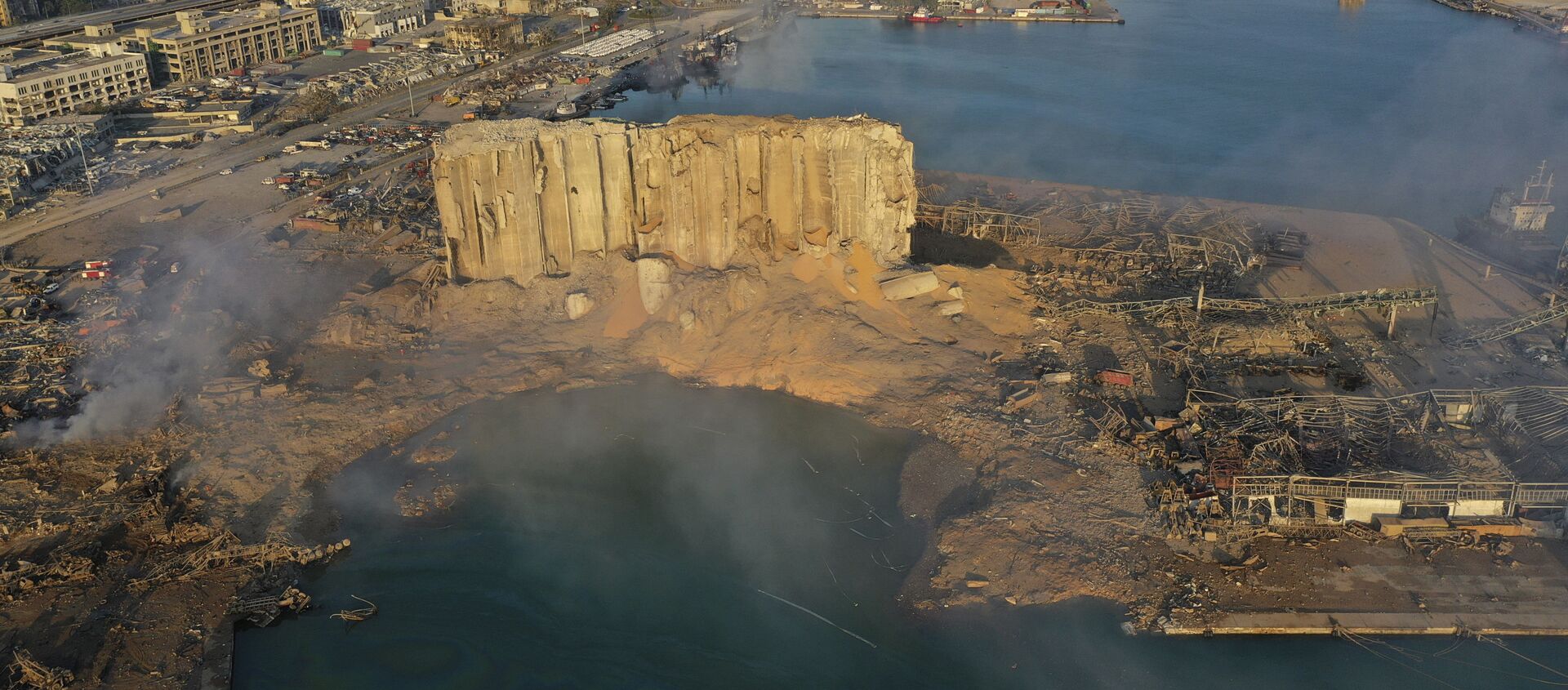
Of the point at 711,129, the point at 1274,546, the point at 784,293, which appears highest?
the point at 711,129

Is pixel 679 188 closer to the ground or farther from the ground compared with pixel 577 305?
farther from the ground

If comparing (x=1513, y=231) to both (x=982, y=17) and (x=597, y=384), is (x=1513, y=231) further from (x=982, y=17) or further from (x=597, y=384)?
(x=982, y=17)

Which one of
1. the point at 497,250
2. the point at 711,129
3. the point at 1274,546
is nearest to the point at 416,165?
the point at 497,250

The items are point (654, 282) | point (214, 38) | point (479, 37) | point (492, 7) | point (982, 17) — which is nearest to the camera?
point (654, 282)

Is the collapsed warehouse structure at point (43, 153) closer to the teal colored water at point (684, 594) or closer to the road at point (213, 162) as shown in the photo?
the road at point (213, 162)

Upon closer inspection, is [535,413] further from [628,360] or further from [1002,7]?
[1002,7]

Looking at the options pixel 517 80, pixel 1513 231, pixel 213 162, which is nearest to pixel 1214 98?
pixel 1513 231

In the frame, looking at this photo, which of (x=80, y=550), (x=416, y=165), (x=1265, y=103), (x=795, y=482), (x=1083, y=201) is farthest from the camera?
(x=1265, y=103)
